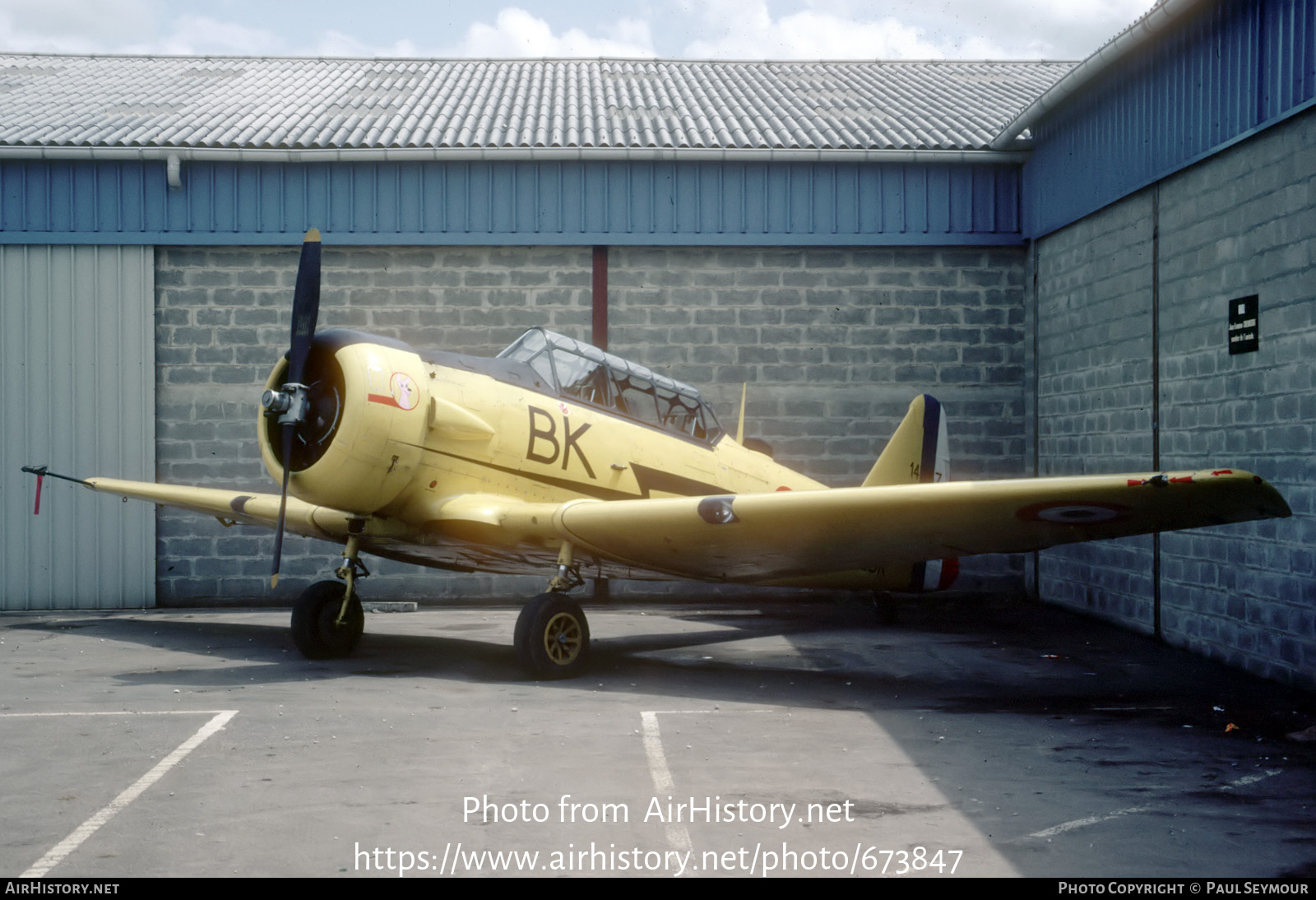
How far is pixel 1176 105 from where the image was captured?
9.55m

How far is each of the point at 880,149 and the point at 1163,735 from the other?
852 centimetres

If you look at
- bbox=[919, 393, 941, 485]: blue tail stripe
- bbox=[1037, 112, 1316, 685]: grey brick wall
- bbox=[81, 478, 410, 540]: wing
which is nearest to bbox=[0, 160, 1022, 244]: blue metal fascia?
bbox=[1037, 112, 1316, 685]: grey brick wall

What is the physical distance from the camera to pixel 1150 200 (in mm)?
10062

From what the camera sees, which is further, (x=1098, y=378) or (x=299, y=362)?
(x=1098, y=378)

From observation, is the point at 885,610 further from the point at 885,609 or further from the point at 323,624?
the point at 323,624

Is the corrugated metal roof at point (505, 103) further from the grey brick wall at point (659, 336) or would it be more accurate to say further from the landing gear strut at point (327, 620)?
the landing gear strut at point (327, 620)

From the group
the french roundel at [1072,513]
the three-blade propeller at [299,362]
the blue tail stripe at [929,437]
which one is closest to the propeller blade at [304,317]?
the three-blade propeller at [299,362]

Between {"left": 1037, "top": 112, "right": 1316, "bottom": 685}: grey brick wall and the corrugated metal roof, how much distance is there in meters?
3.48

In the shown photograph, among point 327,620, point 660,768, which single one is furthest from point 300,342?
point 660,768

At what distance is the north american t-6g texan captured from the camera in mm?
6871

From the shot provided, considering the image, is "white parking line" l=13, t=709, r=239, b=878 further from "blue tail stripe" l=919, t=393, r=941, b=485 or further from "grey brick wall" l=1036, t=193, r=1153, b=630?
"grey brick wall" l=1036, t=193, r=1153, b=630

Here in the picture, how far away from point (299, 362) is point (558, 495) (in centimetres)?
210

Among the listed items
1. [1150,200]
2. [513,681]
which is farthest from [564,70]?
[513,681]
